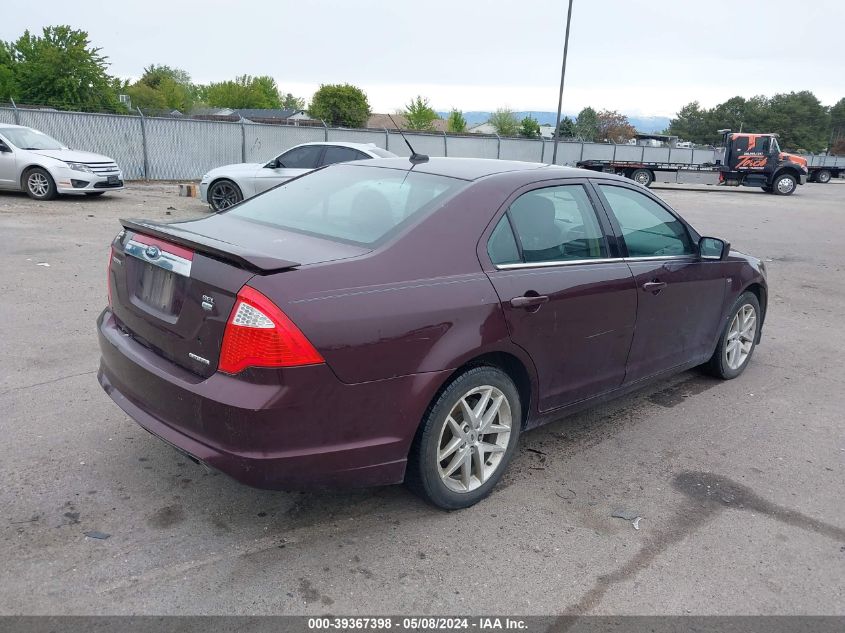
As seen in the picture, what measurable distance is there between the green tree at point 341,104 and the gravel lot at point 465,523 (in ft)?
281

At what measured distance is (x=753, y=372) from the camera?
18.9ft

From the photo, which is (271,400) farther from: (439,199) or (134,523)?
(439,199)

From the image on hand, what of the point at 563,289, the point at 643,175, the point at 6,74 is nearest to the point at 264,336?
the point at 563,289

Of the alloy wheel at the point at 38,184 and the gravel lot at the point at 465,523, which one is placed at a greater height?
the alloy wheel at the point at 38,184

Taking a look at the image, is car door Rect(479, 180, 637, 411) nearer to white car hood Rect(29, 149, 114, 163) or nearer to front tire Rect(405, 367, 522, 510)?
front tire Rect(405, 367, 522, 510)

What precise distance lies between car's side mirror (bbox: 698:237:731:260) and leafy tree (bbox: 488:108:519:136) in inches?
3777

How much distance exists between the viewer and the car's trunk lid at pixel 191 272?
9.09 feet

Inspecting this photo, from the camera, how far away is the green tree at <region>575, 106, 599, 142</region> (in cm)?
9481

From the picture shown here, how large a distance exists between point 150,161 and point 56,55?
111 ft

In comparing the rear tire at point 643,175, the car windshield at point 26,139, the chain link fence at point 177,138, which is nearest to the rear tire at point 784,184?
the rear tire at point 643,175

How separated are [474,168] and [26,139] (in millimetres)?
13607

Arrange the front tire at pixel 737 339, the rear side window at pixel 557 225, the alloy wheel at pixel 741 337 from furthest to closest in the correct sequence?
the alloy wheel at pixel 741 337 → the front tire at pixel 737 339 → the rear side window at pixel 557 225

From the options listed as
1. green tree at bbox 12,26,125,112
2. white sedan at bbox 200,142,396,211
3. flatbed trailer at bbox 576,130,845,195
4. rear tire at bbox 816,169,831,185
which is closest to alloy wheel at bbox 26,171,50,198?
white sedan at bbox 200,142,396,211

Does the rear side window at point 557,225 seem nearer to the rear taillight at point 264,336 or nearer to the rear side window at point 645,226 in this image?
the rear side window at point 645,226
